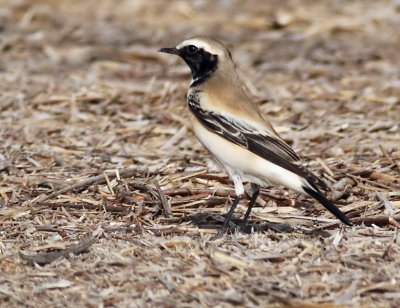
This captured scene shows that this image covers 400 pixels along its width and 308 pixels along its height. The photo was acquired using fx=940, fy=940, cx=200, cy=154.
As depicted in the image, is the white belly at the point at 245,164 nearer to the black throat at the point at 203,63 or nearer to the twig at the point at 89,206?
the black throat at the point at 203,63

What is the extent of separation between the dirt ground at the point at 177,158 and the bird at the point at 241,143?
38cm

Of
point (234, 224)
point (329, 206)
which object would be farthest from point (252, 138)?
point (329, 206)

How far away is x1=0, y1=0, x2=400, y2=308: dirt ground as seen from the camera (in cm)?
603

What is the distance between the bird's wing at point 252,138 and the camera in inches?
287

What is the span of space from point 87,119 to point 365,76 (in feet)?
12.5

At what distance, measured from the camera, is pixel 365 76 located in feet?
39.6

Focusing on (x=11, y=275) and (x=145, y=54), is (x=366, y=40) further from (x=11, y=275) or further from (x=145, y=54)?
(x=11, y=275)

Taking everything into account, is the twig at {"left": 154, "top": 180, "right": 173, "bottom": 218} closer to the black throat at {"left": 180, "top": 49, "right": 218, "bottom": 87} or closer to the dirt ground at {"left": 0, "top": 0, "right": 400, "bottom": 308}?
the dirt ground at {"left": 0, "top": 0, "right": 400, "bottom": 308}

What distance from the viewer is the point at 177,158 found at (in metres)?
9.09

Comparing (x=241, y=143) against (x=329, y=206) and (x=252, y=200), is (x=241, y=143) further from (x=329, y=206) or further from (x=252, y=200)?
(x=329, y=206)

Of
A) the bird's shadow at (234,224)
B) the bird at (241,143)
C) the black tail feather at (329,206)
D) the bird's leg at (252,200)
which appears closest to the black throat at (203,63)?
the bird at (241,143)

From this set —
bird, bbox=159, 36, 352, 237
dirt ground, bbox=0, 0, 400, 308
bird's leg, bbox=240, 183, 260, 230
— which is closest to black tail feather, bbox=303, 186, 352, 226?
bird, bbox=159, 36, 352, 237

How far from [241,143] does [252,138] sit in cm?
10

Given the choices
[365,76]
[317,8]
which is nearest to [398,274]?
[365,76]
